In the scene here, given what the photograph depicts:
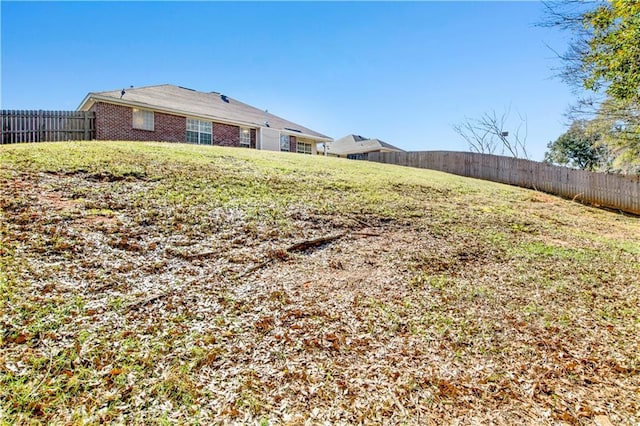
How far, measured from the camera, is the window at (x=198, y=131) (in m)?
16.0

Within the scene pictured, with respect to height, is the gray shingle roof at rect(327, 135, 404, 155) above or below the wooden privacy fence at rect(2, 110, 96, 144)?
above

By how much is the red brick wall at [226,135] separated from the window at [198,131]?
15.0 inches

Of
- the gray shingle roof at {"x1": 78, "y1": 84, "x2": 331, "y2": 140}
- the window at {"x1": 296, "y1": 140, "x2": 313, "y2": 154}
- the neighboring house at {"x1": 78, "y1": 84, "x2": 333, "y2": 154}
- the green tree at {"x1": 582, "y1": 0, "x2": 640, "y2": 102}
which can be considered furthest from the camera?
the window at {"x1": 296, "y1": 140, "x2": 313, "y2": 154}

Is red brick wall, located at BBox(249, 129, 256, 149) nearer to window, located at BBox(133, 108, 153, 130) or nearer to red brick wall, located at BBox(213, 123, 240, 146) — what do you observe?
red brick wall, located at BBox(213, 123, 240, 146)

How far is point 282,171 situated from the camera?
9.04 meters

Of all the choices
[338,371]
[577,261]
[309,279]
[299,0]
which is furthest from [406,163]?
[338,371]

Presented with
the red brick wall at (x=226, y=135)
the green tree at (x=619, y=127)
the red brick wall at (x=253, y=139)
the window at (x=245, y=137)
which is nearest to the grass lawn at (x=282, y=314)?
the green tree at (x=619, y=127)

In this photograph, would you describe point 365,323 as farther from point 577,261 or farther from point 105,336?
point 577,261

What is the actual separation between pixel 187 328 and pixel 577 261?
5861 millimetres

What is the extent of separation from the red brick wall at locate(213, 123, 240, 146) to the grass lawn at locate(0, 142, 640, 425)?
37.3ft

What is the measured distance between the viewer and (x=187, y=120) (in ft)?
52.2

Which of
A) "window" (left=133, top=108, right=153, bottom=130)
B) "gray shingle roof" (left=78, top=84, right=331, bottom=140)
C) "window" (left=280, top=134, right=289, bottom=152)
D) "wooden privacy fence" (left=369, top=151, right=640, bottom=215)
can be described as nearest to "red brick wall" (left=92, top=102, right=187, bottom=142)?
"window" (left=133, top=108, right=153, bottom=130)

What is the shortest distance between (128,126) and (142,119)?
794mm

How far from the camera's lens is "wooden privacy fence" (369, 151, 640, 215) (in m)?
12.3
